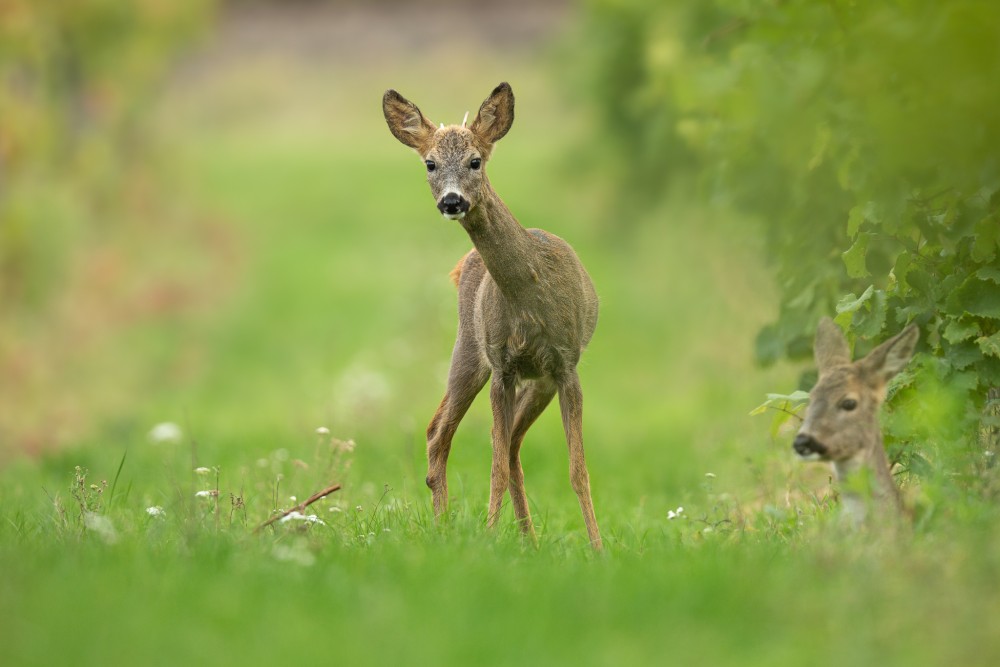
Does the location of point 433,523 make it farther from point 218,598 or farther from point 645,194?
point 645,194

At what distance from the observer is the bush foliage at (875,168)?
20.9ft

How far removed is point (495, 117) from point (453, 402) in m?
1.61

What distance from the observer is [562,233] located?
93.8 feet

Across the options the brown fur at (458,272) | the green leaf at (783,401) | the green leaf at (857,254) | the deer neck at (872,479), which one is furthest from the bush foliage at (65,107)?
the deer neck at (872,479)

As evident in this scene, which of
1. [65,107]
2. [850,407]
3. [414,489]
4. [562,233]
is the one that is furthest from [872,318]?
[562,233]

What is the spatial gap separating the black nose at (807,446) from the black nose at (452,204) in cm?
191

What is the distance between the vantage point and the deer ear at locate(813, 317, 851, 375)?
645cm

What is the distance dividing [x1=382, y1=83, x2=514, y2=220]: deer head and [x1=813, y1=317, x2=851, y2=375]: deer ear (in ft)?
5.66

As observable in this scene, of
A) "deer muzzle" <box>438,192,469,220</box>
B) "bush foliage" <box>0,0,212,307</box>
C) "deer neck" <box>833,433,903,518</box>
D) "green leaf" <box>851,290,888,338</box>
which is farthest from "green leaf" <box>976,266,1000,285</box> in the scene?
"bush foliage" <box>0,0,212,307</box>

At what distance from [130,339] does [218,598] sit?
629 inches

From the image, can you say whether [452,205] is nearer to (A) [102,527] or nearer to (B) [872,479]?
(A) [102,527]

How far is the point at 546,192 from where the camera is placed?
32.3 m

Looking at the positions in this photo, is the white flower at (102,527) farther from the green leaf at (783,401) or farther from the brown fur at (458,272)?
the green leaf at (783,401)

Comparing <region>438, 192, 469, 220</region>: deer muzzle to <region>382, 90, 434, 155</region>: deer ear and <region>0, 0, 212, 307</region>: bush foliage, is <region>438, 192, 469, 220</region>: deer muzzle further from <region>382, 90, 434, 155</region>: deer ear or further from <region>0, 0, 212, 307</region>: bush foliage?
<region>0, 0, 212, 307</region>: bush foliage
